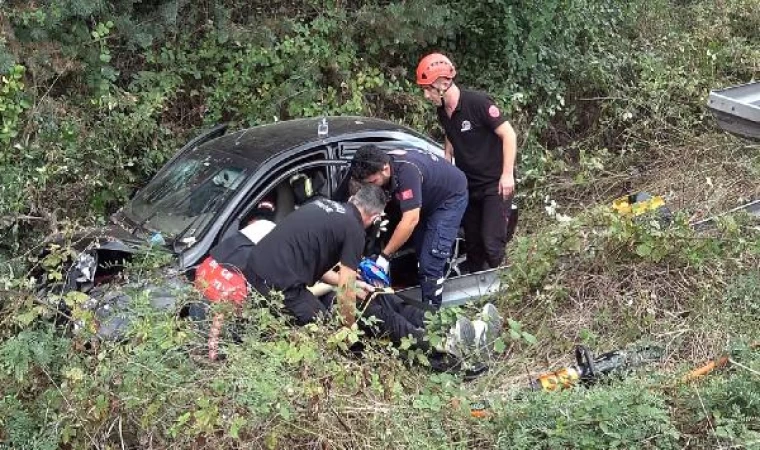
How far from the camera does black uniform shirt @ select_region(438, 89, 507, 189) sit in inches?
241

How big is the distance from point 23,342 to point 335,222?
1.73 metres

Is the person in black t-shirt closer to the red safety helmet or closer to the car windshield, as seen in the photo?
the car windshield

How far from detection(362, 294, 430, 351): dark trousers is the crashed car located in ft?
1.83

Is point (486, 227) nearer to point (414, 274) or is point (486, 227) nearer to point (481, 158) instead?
point (481, 158)

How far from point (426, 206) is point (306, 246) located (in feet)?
4.65

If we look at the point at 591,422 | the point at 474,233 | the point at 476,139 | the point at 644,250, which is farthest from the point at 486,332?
the point at 476,139

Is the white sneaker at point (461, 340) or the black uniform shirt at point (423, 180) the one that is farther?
the black uniform shirt at point (423, 180)

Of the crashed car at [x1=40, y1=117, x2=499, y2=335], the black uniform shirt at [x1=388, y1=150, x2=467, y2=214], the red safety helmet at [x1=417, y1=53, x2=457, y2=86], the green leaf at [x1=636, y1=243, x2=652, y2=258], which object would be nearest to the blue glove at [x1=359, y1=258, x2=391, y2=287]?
the crashed car at [x1=40, y1=117, x2=499, y2=335]

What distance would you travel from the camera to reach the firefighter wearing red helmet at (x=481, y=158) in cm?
606

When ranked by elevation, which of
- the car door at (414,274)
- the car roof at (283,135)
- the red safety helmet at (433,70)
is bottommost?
the car door at (414,274)

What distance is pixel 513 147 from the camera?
238 inches

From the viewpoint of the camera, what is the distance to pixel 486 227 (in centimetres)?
617

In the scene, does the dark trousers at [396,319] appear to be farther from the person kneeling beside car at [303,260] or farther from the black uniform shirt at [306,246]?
the black uniform shirt at [306,246]

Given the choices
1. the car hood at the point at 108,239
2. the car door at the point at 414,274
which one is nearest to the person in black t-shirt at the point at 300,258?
the car hood at the point at 108,239
